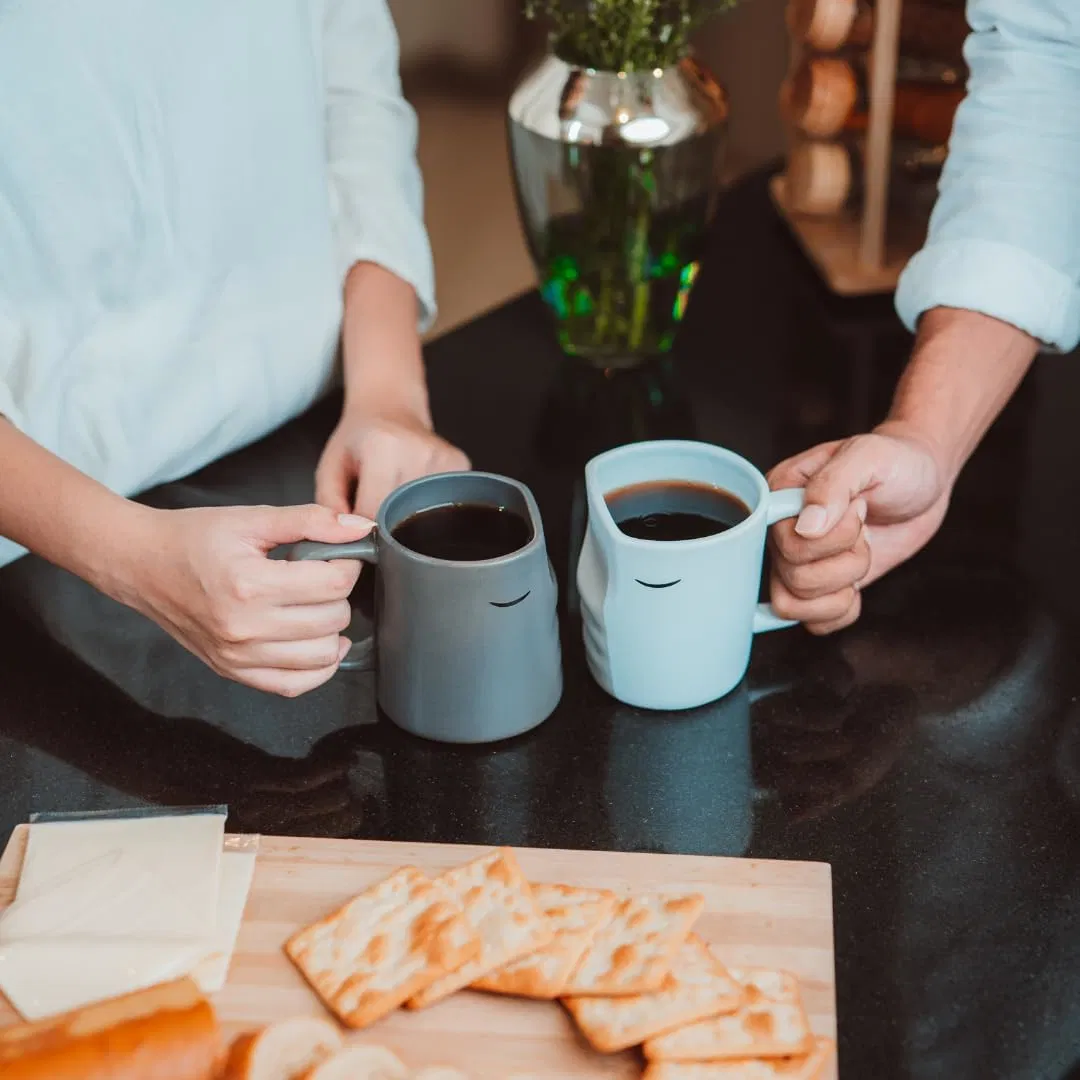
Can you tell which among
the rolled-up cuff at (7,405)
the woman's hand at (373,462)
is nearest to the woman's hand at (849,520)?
the woman's hand at (373,462)

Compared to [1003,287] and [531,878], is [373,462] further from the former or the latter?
[1003,287]

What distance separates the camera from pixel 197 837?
861 mm

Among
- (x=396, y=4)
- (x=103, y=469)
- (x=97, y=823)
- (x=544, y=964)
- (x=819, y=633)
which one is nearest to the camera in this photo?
(x=544, y=964)

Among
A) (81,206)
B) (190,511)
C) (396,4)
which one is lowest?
(396,4)

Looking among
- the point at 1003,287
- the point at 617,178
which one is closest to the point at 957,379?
the point at 1003,287

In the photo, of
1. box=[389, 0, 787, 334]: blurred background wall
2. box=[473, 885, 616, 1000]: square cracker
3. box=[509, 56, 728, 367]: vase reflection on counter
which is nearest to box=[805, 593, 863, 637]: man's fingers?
box=[473, 885, 616, 1000]: square cracker

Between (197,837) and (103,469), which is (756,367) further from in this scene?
(197,837)

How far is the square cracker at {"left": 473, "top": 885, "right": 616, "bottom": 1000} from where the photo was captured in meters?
0.77

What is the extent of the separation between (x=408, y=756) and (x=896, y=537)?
44cm

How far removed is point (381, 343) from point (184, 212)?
0.69ft

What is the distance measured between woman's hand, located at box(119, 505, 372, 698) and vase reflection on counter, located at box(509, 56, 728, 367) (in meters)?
0.51

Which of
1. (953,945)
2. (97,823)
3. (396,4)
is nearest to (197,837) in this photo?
(97,823)

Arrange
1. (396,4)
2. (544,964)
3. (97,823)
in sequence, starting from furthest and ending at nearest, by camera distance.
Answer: (396,4), (97,823), (544,964)

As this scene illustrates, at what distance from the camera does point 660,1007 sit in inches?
29.4
